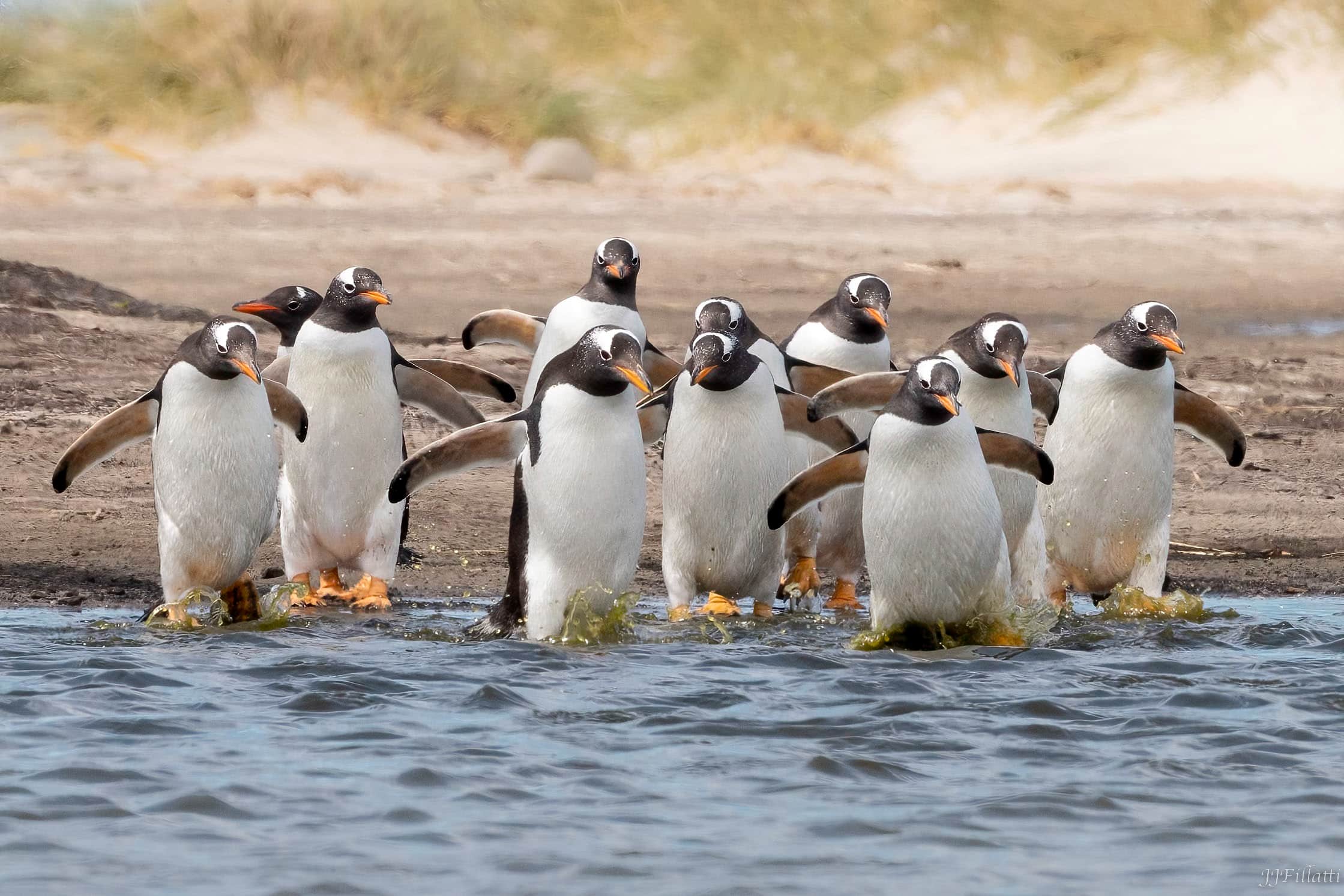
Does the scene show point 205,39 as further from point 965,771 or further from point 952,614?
point 965,771

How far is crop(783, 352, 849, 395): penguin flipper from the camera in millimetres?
7918

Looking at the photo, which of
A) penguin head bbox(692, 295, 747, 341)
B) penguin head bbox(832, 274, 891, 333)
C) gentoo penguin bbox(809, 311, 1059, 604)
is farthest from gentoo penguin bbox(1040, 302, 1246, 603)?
penguin head bbox(692, 295, 747, 341)

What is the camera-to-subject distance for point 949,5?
63.9 ft

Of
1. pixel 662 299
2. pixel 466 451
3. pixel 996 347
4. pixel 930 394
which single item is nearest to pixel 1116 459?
pixel 996 347

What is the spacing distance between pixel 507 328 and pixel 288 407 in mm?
2130

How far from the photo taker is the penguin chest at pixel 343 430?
7.61 metres

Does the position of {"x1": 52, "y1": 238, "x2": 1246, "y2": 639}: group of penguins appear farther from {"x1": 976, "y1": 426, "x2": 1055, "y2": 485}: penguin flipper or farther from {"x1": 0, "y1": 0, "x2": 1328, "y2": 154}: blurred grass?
{"x1": 0, "y1": 0, "x2": 1328, "y2": 154}: blurred grass

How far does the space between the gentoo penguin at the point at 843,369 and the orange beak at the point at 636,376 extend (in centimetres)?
147

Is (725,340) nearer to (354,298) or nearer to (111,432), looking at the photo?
(354,298)

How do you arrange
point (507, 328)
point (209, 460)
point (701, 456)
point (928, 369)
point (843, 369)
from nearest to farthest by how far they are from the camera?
point (928, 369)
point (209, 460)
point (701, 456)
point (843, 369)
point (507, 328)

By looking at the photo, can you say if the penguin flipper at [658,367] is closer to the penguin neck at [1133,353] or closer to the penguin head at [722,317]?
the penguin head at [722,317]

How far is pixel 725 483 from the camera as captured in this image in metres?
7.15

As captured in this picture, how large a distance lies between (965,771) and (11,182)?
42.6ft

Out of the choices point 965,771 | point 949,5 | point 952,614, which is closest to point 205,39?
point 949,5
